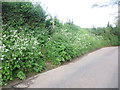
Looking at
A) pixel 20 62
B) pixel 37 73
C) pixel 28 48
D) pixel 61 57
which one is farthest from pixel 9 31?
pixel 61 57

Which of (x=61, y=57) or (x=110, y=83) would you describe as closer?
(x=110, y=83)

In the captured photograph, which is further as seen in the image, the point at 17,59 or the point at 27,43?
the point at 27,43

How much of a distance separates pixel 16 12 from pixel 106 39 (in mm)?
11354

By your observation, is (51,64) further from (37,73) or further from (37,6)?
(37,6)

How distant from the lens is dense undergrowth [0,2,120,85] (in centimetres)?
325

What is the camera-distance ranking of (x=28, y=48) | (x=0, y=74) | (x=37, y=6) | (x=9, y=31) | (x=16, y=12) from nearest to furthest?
1. (x=0, y=74)
2. (x=28, y=48)
3. (x=9, y=31)
4. (x=16, y=12)
5. (x=37, y=6)

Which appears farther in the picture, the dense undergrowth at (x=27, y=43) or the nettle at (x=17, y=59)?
the dense undergrowth at (x=27, y=43)

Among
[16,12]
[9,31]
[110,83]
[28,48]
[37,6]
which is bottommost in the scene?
[110,83]

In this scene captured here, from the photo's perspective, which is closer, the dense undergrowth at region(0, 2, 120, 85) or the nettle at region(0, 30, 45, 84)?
the nettle at region(0, 30, 45, 84)

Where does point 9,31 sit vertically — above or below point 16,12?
below

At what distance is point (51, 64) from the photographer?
4711 millimetres

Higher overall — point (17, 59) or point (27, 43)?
point (27, 43)

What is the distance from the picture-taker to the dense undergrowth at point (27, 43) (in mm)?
3248

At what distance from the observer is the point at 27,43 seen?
393cm
